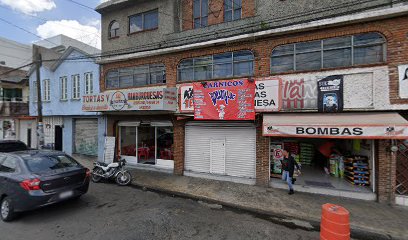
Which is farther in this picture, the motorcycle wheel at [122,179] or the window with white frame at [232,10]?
the window with white frame at [232,10]

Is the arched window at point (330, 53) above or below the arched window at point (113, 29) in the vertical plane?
below

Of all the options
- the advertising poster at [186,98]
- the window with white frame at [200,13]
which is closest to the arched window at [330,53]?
the advertising poster at [186,98]

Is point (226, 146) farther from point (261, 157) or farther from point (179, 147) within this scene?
point (179, 147)

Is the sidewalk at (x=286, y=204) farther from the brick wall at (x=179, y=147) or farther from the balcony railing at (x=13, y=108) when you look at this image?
the balcony railing at (x=13, y=108)

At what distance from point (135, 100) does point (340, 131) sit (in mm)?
8637

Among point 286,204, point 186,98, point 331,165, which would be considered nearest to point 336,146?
point 331,165

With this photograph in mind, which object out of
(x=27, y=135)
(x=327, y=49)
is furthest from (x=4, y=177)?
(x=27, y=135)

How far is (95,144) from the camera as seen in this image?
1324cm

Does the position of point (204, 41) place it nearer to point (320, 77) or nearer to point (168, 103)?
point (168, 103)

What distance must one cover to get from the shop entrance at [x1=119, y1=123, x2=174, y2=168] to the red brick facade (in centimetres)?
94

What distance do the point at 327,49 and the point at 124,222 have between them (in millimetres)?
8937

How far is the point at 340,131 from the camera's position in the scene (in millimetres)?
6309

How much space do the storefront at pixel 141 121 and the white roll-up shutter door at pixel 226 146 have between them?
1.27 metres

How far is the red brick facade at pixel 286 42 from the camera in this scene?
648 cm
